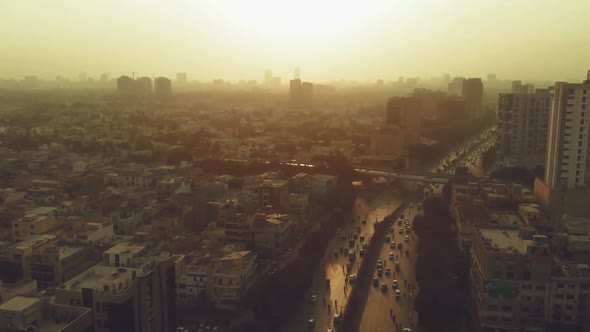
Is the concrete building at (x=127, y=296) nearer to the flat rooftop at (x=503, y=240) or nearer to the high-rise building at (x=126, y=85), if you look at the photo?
the flat rooftop at (x=503, y=240)

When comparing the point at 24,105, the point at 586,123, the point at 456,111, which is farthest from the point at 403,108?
the point at 24,105

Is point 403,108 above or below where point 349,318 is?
above

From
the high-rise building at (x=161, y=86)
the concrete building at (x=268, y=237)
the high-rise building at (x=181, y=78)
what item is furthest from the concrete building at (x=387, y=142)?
the high-rise building at (x=181, y=78)

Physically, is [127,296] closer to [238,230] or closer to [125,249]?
[125,249]

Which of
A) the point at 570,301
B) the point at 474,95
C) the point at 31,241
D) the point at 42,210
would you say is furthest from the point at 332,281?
the point at 474,95

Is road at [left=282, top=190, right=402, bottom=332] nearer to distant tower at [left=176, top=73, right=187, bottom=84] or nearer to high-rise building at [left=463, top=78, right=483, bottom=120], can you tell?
high-rise building at [left=463, top=78, right=483, bottom=120]

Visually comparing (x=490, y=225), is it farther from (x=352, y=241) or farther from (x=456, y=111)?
(x=456, y=111)

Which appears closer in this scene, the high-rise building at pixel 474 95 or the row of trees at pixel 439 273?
the row of trees at pixel 439 273
